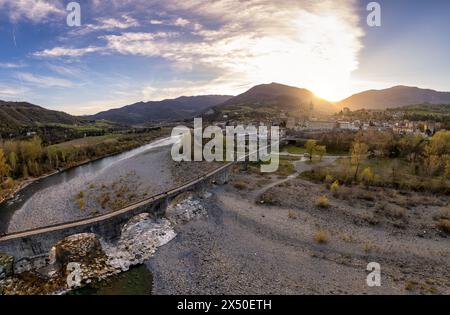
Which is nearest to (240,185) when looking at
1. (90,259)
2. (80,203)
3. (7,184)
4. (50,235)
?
(80,203)

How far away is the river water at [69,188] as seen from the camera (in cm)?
2755

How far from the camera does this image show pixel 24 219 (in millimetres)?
27516

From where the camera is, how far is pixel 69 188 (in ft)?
125

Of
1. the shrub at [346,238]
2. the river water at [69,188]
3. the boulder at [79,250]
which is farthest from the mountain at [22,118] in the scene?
the shrub at [346,238]

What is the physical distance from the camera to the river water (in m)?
27.5

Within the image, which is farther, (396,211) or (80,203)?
(80,203)

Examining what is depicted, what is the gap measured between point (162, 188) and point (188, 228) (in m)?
13.9

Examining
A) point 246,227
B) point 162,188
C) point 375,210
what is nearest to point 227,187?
point 162,188

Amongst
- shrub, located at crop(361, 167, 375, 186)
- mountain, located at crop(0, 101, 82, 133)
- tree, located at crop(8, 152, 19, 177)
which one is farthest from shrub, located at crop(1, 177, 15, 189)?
mountain, located at crop(0, 101, 82, 133)

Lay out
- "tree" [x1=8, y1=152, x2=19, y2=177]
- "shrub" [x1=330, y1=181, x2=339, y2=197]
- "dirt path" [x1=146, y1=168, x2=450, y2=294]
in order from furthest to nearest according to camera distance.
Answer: "tree" [x1=8, y1=152, x2=19, y2=177] → "shrub" [x1=330, y1=181, x2=339, y2=197] → "dirt path" [x1=146, y1=168, x2=450, y2=294]

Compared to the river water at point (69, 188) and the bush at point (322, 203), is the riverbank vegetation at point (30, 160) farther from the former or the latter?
the bush at point (322, 203)

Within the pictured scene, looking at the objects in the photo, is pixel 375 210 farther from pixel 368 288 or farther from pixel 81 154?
pixel 81 154

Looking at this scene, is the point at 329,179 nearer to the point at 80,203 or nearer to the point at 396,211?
the point at 396,211

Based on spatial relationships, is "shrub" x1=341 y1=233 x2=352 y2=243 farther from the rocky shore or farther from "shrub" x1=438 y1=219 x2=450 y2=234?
the rocky shore
